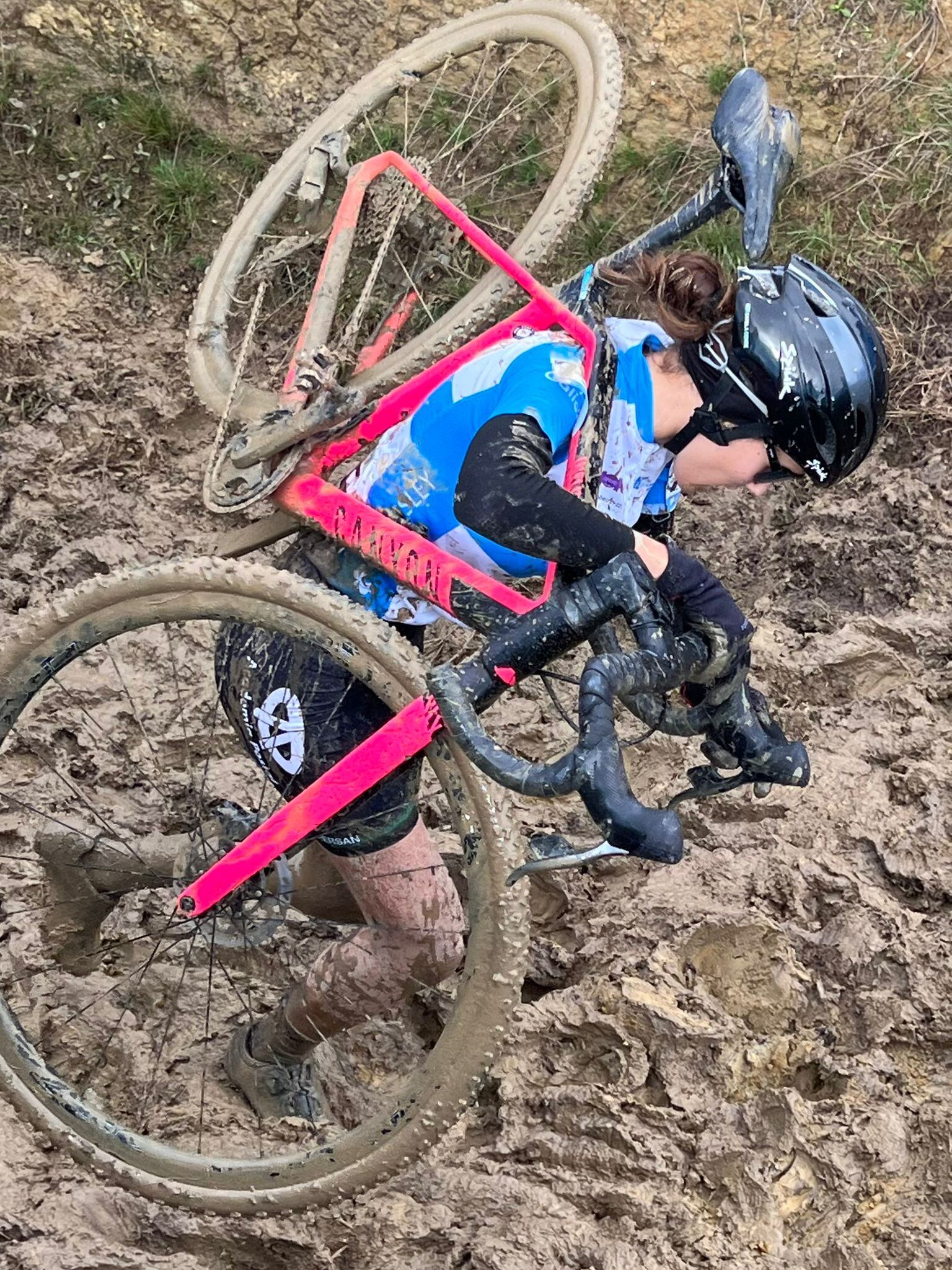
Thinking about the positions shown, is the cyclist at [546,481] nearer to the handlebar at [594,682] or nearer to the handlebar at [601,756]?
the handlebar at [594,682]

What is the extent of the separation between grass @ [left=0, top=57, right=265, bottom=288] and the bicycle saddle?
2.69 meters

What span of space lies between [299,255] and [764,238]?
7.32 feet

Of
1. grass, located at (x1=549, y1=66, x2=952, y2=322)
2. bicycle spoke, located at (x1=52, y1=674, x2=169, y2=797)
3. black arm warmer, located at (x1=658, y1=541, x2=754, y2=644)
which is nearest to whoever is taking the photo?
black arm warmer, located at (x1=658, y1=541, x2=754, y2=644)

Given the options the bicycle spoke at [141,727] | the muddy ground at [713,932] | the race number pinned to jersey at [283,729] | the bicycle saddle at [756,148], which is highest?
the bicycle saddle at [756,148]

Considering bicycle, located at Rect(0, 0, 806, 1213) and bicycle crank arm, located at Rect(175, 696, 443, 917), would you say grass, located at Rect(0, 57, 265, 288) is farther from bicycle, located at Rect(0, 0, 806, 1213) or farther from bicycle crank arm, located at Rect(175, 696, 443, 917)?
bicycle crank arm, located at Rect(175, 696, 443, 917)

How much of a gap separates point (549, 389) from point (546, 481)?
0.54 feet

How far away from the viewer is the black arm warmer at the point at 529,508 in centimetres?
179

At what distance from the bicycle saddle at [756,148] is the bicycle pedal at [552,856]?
997 millimetres

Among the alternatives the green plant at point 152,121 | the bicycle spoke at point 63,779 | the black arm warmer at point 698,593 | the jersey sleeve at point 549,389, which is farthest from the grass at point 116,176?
the black arm warmer at point 698,593

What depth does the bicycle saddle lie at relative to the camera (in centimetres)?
203

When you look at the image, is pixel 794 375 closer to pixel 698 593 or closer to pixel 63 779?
pixel 698 593

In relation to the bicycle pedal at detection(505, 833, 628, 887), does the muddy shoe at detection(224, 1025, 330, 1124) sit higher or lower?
lower

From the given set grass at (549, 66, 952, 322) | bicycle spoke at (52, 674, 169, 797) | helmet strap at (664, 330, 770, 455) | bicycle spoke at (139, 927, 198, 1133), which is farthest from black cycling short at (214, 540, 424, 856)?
grass at (549, 66, 952, 322)

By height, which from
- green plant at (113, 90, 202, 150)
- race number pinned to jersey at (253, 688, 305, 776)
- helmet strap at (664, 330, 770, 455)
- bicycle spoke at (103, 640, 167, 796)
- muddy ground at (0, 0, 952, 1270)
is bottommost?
muddy ground at (0, 0, 952, 1270)
